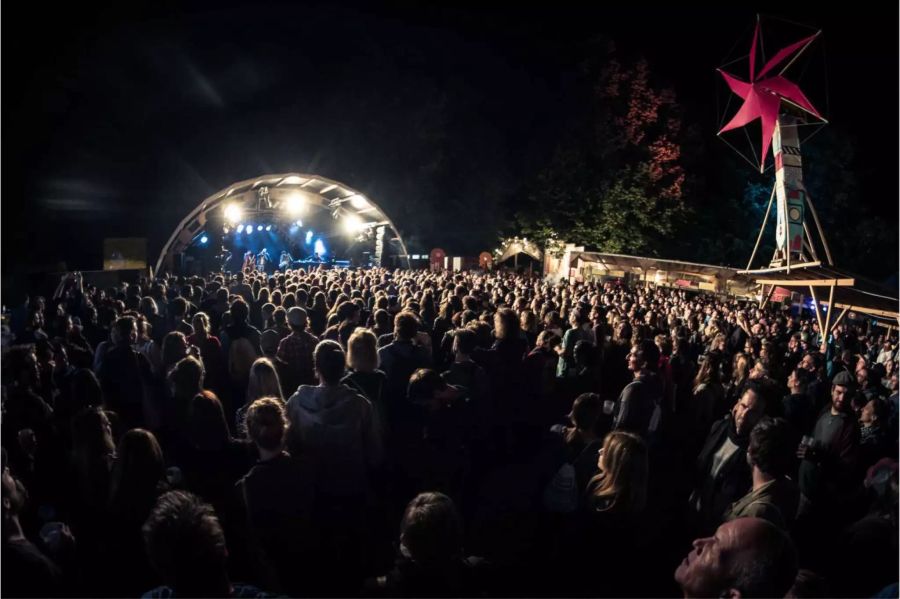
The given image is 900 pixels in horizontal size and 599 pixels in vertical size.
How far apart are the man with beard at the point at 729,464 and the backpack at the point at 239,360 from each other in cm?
451

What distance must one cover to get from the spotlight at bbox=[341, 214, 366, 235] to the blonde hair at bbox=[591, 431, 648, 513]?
3262cm

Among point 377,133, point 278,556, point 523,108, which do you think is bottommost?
point 278,556

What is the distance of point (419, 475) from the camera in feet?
15.0

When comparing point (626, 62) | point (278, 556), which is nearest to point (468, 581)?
point (278, 556)

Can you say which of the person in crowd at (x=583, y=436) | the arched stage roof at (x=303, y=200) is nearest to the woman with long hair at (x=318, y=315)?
the person in crowd at (x=583, y=436)

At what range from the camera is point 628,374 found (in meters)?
7.31

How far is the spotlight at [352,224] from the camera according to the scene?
35.5 meters

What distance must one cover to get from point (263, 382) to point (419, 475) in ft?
5.10

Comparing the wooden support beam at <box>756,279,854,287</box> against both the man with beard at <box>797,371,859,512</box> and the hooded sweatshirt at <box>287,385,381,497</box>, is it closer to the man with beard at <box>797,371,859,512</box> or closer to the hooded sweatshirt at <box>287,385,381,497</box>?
the man with beard at <box>797,371,859,512</box>

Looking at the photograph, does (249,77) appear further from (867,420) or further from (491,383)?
(867,420)

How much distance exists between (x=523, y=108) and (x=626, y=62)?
7.07m

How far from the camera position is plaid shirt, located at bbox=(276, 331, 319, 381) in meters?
5.77

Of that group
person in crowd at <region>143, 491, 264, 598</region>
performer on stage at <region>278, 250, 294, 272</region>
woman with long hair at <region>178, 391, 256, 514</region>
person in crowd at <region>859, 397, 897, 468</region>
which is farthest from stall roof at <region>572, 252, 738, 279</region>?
person in crowd at <region>143, 491, 264, 598</region>

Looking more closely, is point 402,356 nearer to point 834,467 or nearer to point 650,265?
point 834,467
